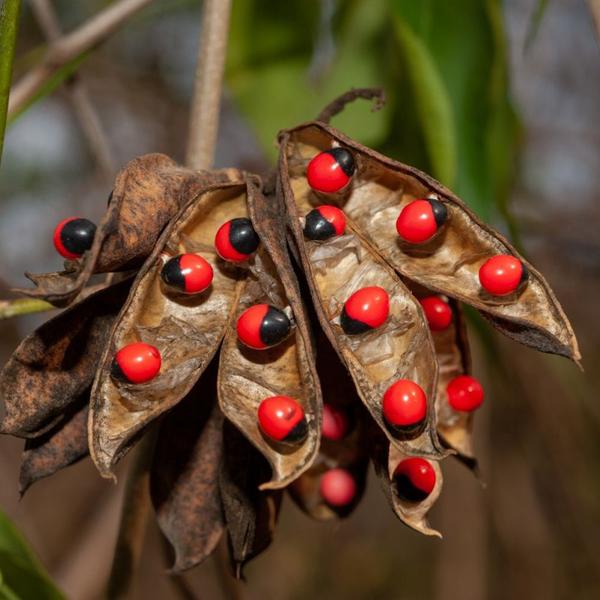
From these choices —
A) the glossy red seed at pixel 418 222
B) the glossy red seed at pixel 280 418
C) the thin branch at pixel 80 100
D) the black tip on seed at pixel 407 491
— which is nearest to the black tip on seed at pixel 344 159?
the glossy red seed at pixel 418 222

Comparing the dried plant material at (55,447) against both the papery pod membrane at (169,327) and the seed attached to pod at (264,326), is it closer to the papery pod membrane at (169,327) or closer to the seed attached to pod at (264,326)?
the papery pod membrane at (169,327)

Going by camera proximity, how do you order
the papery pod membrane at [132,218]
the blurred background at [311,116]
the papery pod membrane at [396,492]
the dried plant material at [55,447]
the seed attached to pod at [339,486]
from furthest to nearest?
the blurred background at [311,116] → the seed attached to pod at [339,486] → the dried plant material at [55,447] → the papery pod membrane at [396,492] → the papery pod membrane at [132,218]

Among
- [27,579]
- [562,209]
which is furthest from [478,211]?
[562,209]

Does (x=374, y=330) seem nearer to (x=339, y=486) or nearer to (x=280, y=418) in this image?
(x=280, y=418)

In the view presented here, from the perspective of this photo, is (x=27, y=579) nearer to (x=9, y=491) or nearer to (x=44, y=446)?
(x=44, y=446)

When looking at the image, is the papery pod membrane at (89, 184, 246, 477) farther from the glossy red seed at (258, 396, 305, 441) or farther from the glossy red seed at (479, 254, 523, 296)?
the glossy red seed at (479, 254, 523, 296)

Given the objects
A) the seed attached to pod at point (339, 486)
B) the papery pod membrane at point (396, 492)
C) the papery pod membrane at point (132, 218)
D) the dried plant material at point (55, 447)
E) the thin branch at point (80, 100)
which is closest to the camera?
the papery pod membrane at point (132, 218)

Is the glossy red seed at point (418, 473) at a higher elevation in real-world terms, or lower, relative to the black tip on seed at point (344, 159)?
lower
